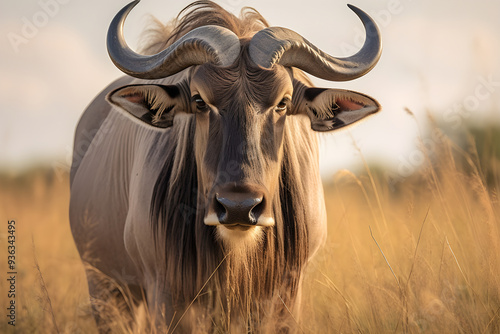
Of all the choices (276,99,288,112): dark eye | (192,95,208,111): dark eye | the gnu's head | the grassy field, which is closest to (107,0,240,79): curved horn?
the gnu's head

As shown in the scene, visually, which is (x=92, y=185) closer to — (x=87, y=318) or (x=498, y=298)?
(x=87, y=318)

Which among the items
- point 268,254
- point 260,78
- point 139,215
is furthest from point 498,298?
point 139,215

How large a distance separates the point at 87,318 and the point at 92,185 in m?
1.50

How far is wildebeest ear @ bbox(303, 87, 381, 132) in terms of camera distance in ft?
14.6

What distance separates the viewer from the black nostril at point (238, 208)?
3.51 metres

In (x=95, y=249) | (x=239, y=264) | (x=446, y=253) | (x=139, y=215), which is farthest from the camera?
(x=95, y=249)

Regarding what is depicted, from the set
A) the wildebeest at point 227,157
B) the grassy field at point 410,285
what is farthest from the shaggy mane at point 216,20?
the grassy field at point 410,285

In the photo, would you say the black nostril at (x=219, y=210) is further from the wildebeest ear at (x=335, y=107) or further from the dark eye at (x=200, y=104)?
the wildebeest ear at (x=335, y=107)

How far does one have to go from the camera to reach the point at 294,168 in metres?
4.55

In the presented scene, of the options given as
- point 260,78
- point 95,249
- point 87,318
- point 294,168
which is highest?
point 260,78

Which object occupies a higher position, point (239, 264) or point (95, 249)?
point (239, 264)

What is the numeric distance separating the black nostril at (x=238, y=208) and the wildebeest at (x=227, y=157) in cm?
13

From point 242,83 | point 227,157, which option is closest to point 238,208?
point 227,157

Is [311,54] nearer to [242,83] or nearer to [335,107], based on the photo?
[335,107]
